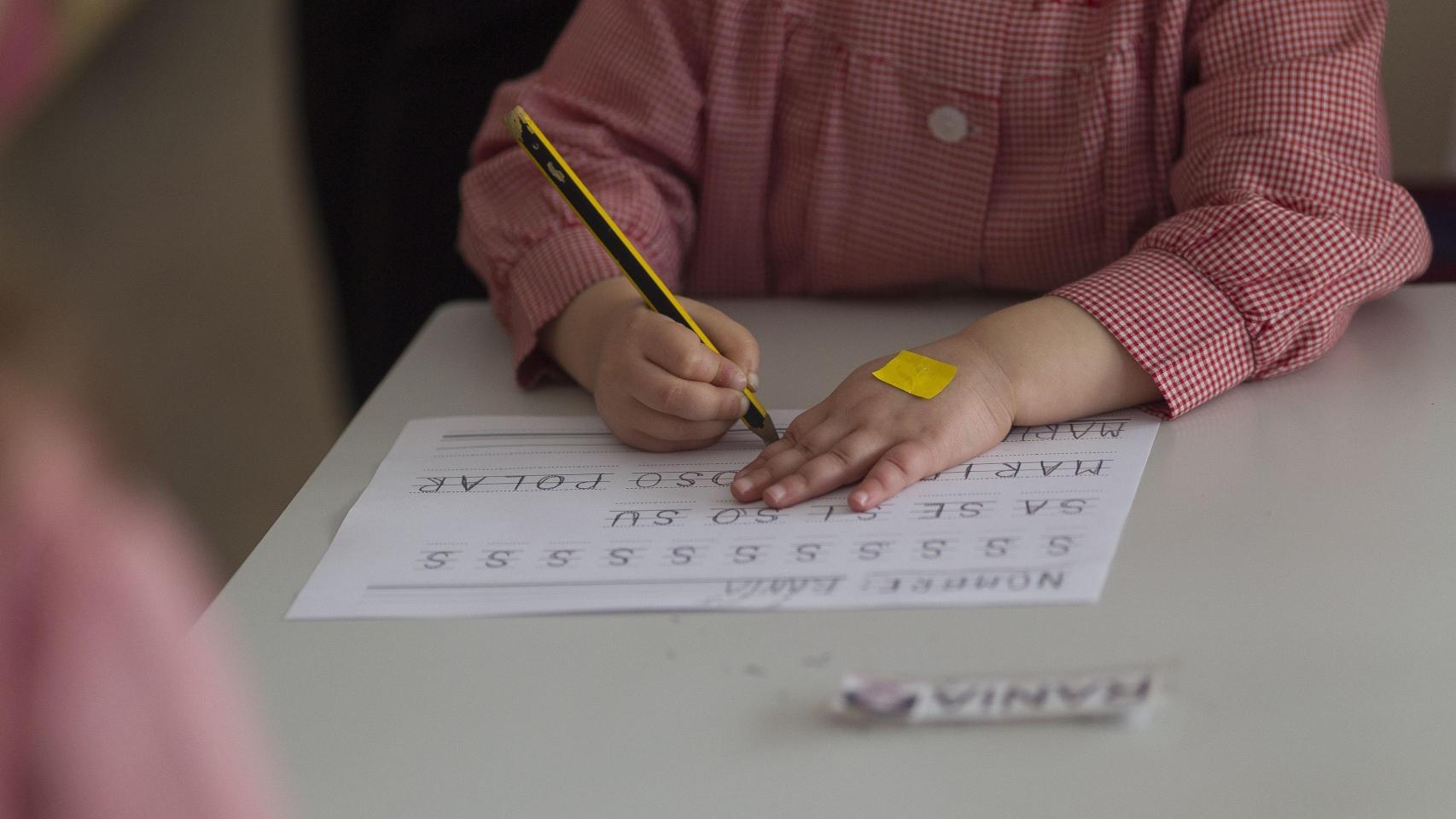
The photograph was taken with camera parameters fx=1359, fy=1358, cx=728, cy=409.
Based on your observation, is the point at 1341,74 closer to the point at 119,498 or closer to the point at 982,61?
the point at 982,61

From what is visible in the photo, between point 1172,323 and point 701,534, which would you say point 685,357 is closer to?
point 701,534

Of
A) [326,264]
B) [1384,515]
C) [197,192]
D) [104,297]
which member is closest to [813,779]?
[1384,515]

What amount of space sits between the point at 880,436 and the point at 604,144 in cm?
34

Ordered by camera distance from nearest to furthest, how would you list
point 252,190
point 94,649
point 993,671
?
point 94,649 < point 993,671 < point 252,190

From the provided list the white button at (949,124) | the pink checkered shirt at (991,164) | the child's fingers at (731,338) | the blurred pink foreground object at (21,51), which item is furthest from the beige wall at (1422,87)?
the blurred pink foreground object at (21,51)

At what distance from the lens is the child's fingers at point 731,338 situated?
65 cm

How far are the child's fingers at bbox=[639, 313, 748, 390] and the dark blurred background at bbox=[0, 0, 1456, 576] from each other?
0.22 m

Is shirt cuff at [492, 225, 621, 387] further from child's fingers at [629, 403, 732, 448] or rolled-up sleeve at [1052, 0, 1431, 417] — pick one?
rolled-up sleeve at [1052, 0, 1431, 417]

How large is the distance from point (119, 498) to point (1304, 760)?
35cm

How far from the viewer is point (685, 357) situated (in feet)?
2.07

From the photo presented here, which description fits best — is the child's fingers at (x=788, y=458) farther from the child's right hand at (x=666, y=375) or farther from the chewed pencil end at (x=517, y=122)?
the chewed pencil end at (x=517, y=122)

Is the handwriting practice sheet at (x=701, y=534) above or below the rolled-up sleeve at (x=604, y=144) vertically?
below

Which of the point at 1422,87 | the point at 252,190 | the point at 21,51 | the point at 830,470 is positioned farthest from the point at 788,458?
the point at 252,190

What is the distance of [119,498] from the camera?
0.42ft
